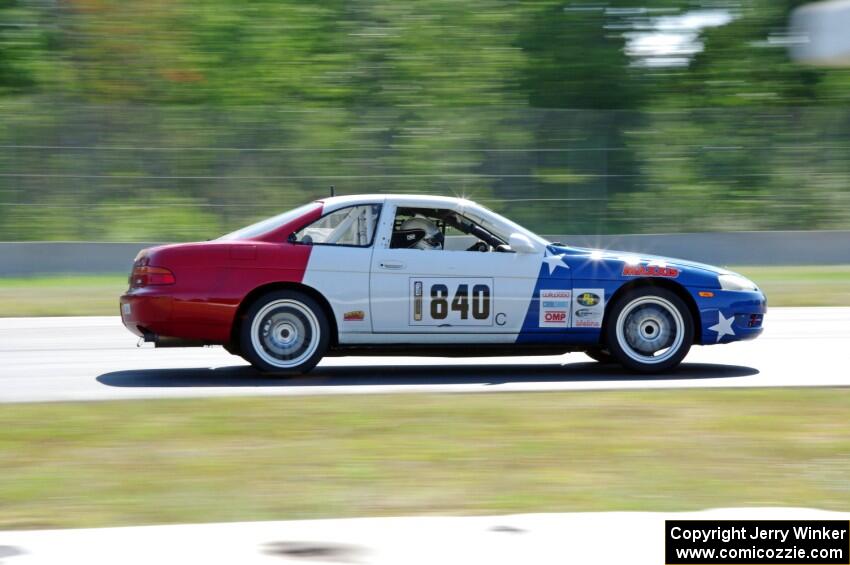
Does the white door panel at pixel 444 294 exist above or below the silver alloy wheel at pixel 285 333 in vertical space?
above

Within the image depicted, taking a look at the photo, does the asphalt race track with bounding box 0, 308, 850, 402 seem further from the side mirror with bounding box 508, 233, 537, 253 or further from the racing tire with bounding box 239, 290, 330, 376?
the side mirror with bounding box 508, 233, 537, 253

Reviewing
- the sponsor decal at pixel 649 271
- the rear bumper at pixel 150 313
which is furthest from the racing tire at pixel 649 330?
the rear bumper at pixel 150 313

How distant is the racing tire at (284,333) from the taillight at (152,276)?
643 mm

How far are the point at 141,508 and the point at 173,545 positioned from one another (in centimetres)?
70

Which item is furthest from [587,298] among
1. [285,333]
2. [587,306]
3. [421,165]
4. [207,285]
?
[421,165]

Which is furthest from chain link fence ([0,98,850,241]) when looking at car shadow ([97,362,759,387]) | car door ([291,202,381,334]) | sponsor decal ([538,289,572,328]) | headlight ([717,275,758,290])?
sponsor decal ([538,289,572,328])

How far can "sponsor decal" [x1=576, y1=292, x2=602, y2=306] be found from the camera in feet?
30.9

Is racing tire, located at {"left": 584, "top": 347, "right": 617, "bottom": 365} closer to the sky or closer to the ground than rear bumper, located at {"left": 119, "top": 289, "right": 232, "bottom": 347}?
closer to the ground

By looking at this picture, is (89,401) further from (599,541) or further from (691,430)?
(599,541)

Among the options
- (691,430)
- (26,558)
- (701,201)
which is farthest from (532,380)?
(701,201)

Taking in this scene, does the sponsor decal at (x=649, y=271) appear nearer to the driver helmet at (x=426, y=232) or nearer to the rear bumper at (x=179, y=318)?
the driver helmet at (x=426, y=232)

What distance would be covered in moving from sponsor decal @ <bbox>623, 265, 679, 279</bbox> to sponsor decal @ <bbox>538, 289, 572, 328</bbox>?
508mm

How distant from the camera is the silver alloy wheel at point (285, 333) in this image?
927cm

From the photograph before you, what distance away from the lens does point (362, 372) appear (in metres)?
9.98
